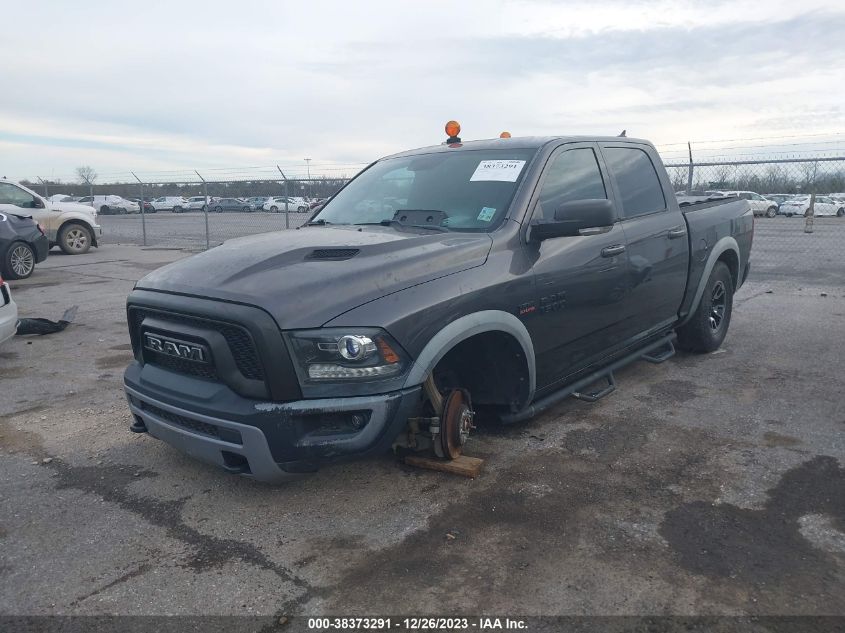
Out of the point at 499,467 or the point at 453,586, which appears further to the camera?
the point at 499,467

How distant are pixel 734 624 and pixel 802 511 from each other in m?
1.12

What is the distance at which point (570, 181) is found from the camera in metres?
4.44

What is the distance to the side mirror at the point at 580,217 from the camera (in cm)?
376

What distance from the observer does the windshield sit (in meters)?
4.07

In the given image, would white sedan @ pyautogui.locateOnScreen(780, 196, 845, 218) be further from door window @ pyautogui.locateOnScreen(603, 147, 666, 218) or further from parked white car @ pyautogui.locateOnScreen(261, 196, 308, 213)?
door window @ pyautogui.locateOnScreen(603, 147, 666, 218)

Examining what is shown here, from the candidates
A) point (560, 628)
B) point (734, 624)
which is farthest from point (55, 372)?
point (734, 624)

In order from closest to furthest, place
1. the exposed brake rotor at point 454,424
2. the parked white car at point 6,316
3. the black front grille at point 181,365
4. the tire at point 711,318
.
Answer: the black front grille at point 181,365
the exposed brake rotor at point 454,424
the parked white car at point 6,316
the tire at point 711,318

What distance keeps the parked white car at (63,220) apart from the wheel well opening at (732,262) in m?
14.0

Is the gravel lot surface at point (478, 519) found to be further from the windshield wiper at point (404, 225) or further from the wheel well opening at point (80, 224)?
the wheel well opening at point (80, 224)

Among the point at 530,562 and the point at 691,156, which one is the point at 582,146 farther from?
the point at 691,156

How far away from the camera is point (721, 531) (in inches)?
126

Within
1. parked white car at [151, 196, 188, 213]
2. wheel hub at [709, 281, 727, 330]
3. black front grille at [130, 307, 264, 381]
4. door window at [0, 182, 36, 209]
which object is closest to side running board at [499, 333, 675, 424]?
wheel hub at [709, 281, 727, 330]

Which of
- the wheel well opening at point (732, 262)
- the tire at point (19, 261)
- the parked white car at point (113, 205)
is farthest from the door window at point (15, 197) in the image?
the parked white car at point (113, 205)

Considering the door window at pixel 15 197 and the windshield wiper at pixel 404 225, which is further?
the door window at pixel 15 197
